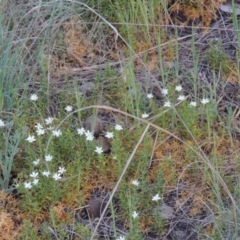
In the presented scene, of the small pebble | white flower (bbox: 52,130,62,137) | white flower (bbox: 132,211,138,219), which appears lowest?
white flower (bbox: 132,211,138,219)

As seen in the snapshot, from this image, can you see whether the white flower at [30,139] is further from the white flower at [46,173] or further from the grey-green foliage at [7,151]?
the white flower at [46,173]

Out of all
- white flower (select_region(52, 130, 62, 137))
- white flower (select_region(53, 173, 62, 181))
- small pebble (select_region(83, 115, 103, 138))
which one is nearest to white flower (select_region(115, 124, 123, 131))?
small pebble (select_region(83, 115, 103, 138))

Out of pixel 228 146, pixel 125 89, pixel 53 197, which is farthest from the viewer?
pixel 125 89

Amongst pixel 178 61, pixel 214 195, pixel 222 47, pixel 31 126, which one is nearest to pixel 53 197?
pixel 31 126

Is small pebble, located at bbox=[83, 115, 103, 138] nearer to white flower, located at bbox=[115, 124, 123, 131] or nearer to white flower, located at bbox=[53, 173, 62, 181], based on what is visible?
white flower, located at bbox=[115, 124, 123, 131]

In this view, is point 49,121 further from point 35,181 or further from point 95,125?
point 35,181

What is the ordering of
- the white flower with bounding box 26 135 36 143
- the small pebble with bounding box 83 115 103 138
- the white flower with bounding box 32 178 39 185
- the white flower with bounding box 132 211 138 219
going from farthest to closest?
the small pebble with bounding box 83 115 103 138, the white flower with bounding box 26 135 36 143, the white flower with bounding box 32 178 39 185, the white flower with bounding box 132 211 138 219

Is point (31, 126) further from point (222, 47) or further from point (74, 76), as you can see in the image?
point (222, 47)

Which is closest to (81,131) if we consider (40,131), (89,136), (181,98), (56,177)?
(89,136)
